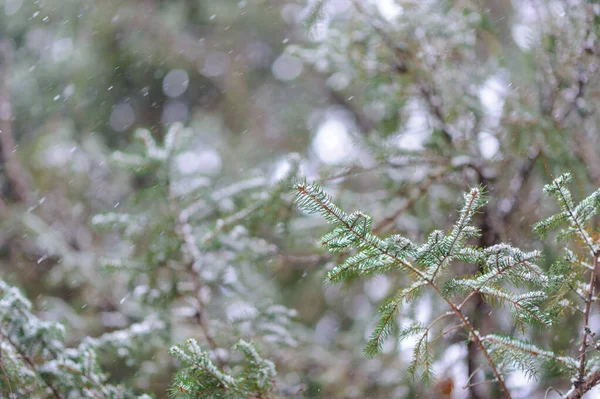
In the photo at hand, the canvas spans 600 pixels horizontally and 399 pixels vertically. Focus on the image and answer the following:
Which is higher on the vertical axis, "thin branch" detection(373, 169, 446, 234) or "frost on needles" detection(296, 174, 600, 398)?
"frost on needles" detection(296, 174, 600, 398)

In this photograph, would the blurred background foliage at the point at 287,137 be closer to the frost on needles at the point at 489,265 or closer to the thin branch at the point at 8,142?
the thin branch at the point at 8,142

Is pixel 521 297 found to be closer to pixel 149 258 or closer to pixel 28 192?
pixel 149 258

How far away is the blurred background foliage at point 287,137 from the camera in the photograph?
273 centimetres

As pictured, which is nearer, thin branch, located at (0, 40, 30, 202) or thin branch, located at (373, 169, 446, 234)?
thin branch, located at (373, 169, 446, 234)

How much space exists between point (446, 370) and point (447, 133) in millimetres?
1437

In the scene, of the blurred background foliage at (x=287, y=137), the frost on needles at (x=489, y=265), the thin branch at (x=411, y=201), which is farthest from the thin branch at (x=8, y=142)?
the frost on needles at (x=489, y=265)

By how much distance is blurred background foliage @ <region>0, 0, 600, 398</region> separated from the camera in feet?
8.97

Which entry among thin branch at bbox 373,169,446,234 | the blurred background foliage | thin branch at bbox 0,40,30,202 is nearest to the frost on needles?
the blurred background foliage

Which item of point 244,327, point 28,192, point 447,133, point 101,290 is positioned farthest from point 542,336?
point 28,192

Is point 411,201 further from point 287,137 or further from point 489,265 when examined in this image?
point 287,137

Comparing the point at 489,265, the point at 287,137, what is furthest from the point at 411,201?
the point at 287,137

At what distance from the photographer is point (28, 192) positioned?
5.05 metres

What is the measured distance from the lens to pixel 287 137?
6.86m

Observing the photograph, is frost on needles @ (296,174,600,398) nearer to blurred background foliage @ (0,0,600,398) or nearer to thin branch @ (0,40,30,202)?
blurred background foliage @ (0,0,600,398)
